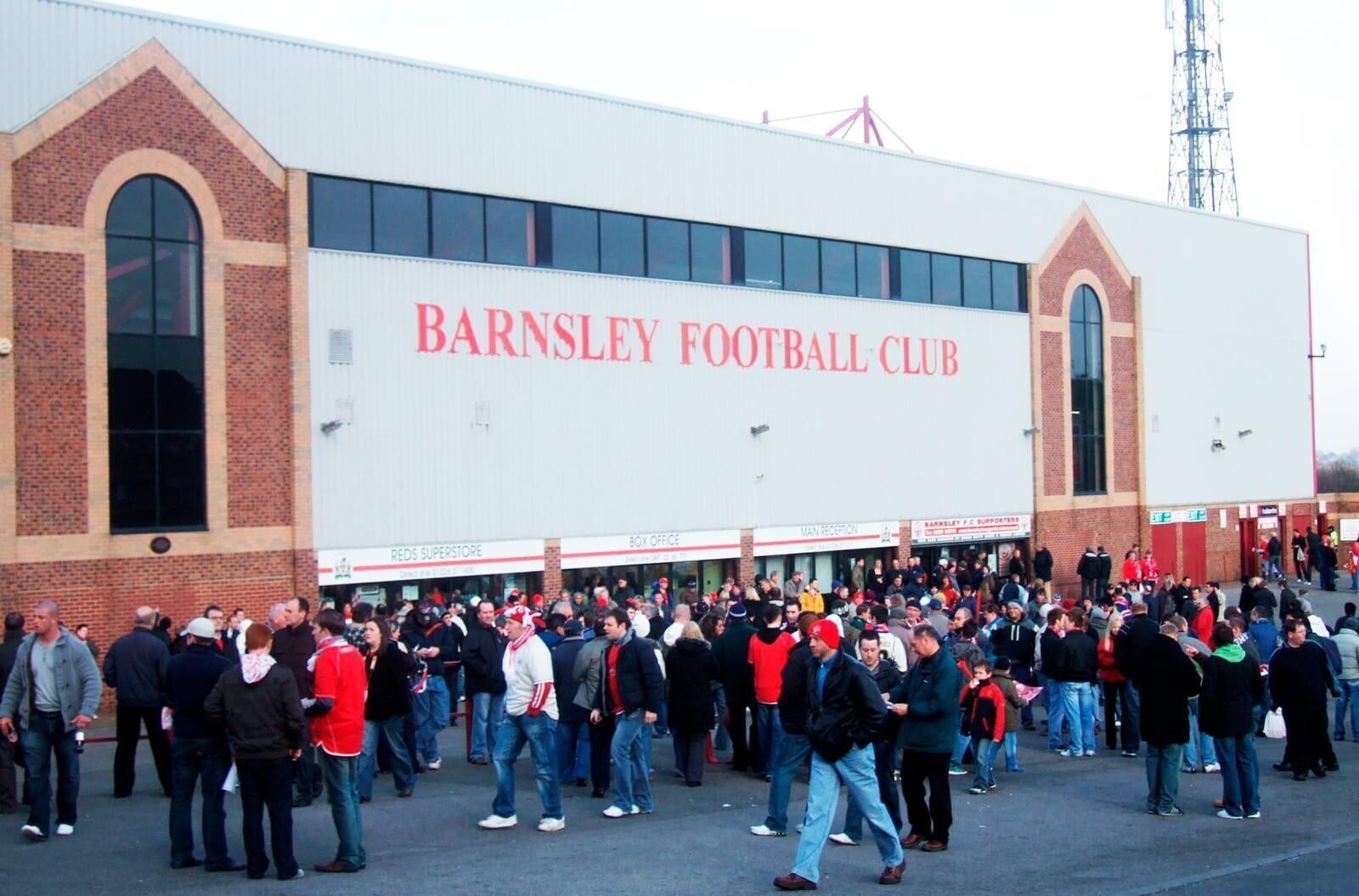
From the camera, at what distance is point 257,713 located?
29.9ft

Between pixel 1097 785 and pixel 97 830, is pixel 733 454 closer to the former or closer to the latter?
pixel 1097 785

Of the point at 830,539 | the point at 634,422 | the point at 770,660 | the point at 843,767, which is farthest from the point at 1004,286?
the point at 843,767

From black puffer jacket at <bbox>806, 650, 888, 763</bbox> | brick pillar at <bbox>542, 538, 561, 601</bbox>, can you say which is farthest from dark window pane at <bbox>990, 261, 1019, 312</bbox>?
black puffer jacket at <bbox>806, 650, 888, 763</bbox>

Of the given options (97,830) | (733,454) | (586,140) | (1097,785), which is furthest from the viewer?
(733,454)

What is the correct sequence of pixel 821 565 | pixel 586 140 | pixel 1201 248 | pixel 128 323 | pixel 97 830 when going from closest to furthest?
pixel 97 830, pixel 128 323, pixel 586 140, pixel 821 565, pixel 1201 248

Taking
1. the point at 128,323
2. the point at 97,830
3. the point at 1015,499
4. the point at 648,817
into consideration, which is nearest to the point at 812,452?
the point at 1015,499

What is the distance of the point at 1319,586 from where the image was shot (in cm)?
3953

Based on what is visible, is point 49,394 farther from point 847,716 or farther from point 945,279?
point 945,279

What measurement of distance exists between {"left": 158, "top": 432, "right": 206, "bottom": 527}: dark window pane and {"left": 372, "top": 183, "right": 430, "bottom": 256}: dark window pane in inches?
189

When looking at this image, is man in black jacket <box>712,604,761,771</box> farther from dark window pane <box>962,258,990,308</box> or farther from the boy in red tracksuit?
dark window pane <box>962,258,990,308</box>

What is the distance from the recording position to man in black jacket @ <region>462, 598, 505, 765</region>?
13.6 m

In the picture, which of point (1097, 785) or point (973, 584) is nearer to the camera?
point (1097, 785)

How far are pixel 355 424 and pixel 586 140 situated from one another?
7624mm

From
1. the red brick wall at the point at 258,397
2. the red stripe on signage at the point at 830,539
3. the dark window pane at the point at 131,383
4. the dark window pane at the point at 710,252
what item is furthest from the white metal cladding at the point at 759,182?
the red stripe on signage at the point at 830,539
